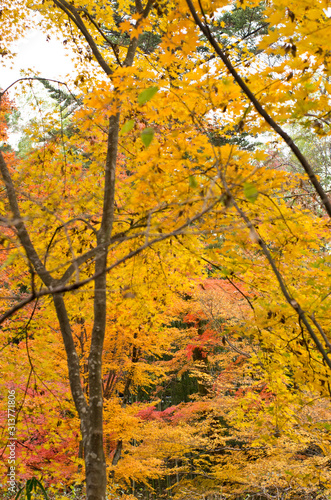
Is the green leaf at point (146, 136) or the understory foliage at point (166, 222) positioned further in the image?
the understory foliage at point (166, 222)

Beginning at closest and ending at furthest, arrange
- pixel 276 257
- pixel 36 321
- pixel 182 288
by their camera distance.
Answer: pixel 276 257
pixel 182 288
pixel 36 321

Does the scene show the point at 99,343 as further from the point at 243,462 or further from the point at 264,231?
the point at 243,462

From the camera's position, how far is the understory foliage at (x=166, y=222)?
1.77 metres

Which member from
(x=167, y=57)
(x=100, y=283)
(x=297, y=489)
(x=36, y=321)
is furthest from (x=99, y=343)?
(x=297, y=489)

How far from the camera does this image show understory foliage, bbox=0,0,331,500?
5.79ft

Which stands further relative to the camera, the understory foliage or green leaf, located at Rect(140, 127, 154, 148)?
the understory foliage

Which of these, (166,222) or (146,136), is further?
(166,222)

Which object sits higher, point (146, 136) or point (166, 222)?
point (146, 136)

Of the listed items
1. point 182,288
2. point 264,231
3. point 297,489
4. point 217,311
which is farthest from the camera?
point 217,311

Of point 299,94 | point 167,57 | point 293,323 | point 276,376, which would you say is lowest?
point 276,376

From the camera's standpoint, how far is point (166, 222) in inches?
68.3

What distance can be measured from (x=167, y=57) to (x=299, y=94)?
0.70 meters

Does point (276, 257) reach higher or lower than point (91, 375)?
higher

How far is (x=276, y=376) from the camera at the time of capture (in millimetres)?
3469
